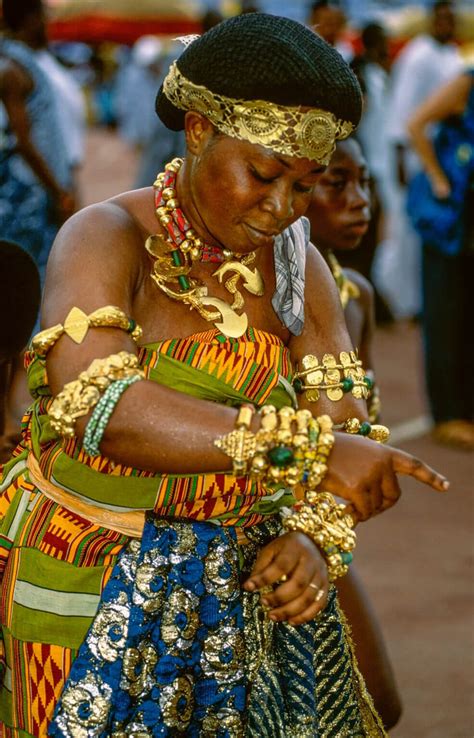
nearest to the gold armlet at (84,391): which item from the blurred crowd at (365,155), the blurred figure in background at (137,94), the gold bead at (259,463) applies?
the gold bead at (259,463)

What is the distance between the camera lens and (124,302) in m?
2.17

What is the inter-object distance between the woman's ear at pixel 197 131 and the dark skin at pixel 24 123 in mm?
4266

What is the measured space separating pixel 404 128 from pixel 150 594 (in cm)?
783

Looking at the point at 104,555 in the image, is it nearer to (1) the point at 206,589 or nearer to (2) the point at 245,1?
(1) the point at 206,589

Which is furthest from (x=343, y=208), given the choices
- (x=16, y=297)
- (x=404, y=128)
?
(x=404, y=128)

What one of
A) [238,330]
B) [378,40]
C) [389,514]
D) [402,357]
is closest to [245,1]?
[378,40]

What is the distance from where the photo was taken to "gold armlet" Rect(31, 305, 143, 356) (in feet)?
6.75

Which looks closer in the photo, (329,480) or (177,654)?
(329,480)

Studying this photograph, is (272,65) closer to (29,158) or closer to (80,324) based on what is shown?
(80,324)

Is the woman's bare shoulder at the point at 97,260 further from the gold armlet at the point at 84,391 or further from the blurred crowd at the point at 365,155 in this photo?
the blurred crowd at the point at 365,155

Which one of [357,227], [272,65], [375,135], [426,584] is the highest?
[272,65]

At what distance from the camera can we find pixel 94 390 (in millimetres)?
1994

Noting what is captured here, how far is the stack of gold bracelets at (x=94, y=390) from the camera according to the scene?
1.98 meters

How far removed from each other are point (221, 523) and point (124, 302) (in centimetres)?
50
